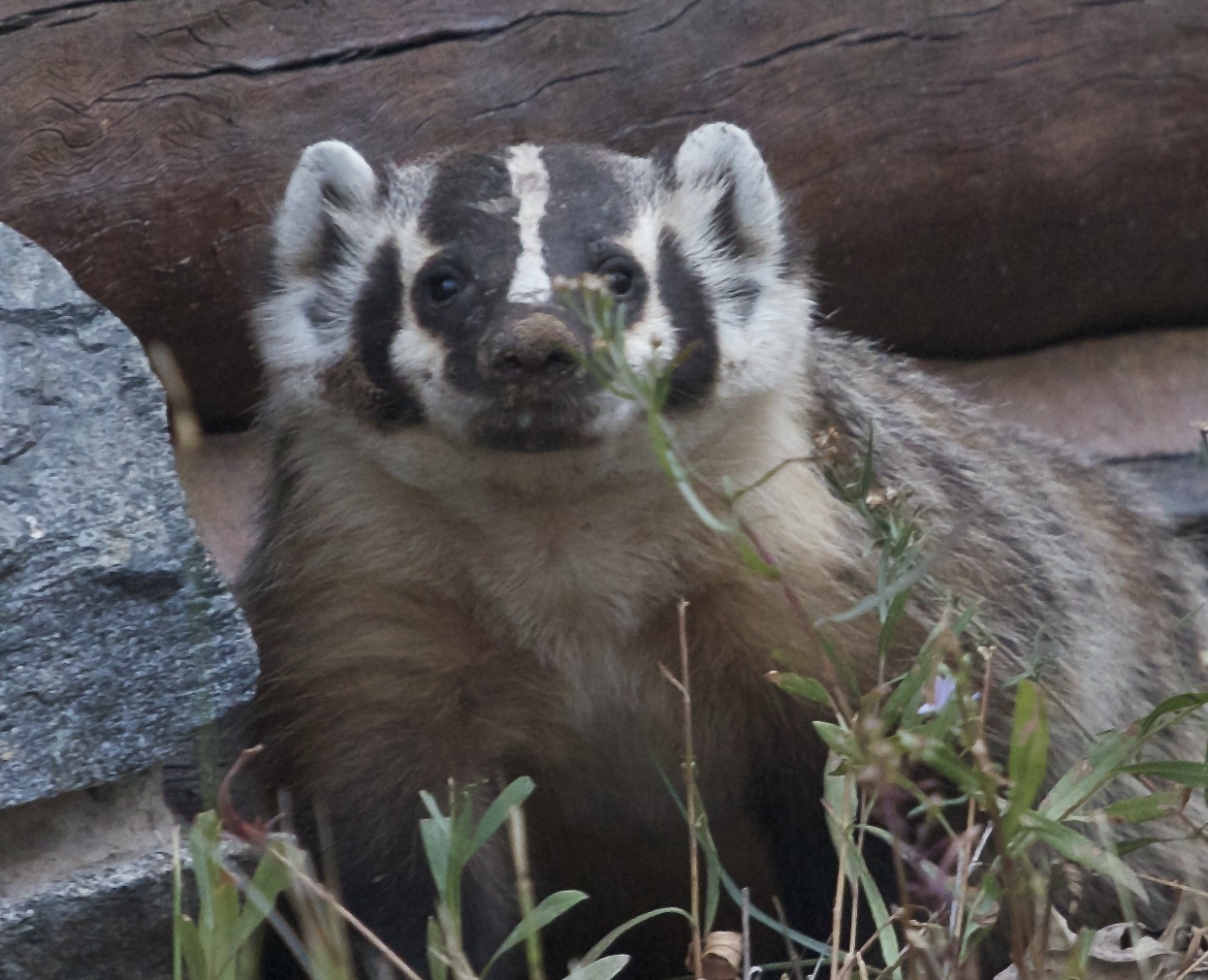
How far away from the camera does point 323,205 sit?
103 inches

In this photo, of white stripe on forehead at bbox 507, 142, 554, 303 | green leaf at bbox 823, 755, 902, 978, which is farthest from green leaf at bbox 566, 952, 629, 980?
white stripe on forehead at bbox 507, 142, 554, 303

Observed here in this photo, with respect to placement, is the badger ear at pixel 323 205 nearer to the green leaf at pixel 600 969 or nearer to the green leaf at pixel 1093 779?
the green leaf at pixel 600 969

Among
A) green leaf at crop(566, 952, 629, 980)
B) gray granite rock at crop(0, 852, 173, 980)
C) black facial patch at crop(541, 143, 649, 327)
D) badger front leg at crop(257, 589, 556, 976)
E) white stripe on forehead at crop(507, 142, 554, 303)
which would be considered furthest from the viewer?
badger front leg at crop(257, 589, 556, 976)

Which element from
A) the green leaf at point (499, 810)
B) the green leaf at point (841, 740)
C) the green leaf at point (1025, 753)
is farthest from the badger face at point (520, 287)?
the green leaf at point (1025, 753)

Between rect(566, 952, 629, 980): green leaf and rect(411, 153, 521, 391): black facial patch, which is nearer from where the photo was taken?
rect(566, 952, 629, 980): green leaf

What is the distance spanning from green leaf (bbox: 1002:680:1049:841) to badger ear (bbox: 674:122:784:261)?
1.22 metres

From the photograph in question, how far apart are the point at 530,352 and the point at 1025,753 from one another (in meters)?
0.80

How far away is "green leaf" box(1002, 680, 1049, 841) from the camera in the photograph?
58.1 inches

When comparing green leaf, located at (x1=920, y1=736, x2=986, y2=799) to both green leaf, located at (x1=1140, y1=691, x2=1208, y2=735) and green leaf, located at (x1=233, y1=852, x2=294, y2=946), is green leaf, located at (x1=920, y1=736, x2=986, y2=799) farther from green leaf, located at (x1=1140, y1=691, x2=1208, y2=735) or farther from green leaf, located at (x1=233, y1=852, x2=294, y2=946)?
green leaf, located at (x1=233, y1=852, x2=294, y2=946)

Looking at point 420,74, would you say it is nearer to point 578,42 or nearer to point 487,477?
point 578,42

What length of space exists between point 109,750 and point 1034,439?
199cm

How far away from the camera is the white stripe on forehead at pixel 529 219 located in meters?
2.18

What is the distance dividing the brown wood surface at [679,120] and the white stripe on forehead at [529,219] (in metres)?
1.04

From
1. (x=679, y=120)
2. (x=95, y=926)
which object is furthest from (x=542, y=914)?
(x=679, y=120)
